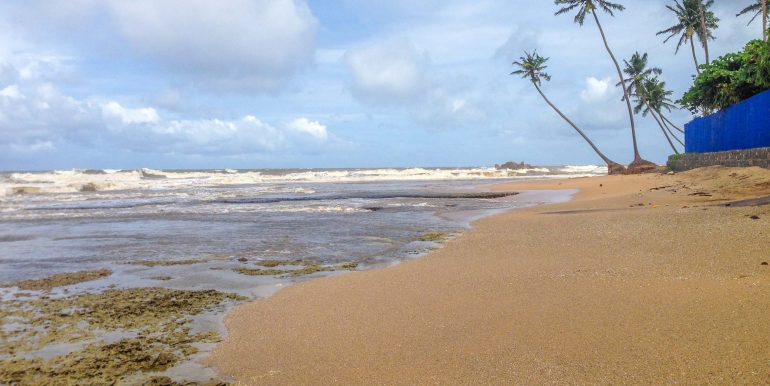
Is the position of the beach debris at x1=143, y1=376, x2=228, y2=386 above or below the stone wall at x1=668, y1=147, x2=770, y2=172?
below

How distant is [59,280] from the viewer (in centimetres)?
658

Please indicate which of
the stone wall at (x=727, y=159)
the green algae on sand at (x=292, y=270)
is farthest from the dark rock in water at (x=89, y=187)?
the stone wall at (x=727, y=159)

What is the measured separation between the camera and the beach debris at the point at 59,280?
6262 mm

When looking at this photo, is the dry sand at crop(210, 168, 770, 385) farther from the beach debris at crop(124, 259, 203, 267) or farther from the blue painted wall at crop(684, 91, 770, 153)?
the blue painted wall at crop(684, 91, 770, 153)

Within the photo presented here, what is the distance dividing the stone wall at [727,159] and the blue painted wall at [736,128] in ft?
1.29

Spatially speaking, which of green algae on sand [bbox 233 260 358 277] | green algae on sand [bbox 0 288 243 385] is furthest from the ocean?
green algae on sand [bbox 0 288 243 385]

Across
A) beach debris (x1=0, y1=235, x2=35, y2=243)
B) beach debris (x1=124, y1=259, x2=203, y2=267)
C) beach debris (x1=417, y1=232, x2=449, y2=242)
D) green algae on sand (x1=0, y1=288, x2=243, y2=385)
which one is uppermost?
beach debris (x1=417, y1=232, x2=449, y2=242)

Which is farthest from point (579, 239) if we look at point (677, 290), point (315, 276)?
point (315, 276)

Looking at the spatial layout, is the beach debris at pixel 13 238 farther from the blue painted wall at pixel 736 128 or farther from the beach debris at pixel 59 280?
the blue painted wall at pixel 736 128

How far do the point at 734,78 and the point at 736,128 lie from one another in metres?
2.95

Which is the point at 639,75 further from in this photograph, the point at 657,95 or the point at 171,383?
the point at 171,383

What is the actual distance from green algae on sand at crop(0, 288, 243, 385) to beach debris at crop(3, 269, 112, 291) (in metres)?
0.71

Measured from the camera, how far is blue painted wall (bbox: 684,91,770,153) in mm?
16125

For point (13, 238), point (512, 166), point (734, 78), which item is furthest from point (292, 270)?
point (512, 166)
